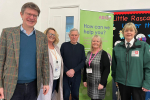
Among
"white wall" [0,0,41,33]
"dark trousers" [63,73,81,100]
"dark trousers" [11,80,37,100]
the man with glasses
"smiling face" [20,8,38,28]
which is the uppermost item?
"white wall" [0,0,41,33]

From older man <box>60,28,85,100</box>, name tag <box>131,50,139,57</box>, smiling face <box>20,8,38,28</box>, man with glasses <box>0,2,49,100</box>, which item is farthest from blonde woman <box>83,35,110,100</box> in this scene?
smiling face <box>20,8,38,28</box>

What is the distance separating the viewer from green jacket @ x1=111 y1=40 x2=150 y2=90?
1504 millimetres

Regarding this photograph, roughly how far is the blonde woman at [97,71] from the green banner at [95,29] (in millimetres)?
646

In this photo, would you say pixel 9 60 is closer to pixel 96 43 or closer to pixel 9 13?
pixel 96 43

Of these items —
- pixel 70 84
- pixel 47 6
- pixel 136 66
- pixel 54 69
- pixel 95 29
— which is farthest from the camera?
pixel 47 6

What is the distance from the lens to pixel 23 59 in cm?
108

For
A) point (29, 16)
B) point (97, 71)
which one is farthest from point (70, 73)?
point (29, 16)

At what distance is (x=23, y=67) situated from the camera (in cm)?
108

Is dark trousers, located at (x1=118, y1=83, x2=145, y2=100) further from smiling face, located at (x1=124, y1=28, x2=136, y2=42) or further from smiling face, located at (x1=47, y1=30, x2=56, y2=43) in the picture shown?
smiling face, located at (x1=47, y1=30, x2=56, y2=43)

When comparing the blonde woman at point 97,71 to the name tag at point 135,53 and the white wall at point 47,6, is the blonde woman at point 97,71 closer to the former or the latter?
the name tag at point 135,53

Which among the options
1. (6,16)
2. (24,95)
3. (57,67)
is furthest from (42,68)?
(6,16)

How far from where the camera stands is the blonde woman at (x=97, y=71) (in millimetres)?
1781

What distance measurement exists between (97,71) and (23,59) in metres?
1.22

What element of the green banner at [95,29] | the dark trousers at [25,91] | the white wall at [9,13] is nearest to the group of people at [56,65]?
the dark trousers at [25,91]
